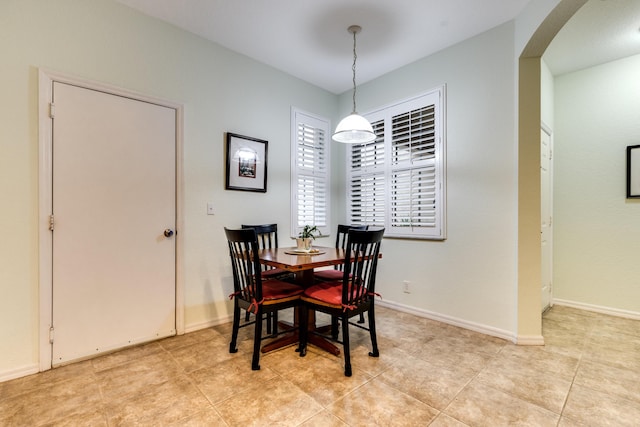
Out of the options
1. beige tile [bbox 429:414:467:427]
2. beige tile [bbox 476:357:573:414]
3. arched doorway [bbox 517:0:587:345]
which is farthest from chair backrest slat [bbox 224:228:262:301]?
arched doorway [bbox 517:0:587:345]

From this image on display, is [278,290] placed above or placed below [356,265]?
below

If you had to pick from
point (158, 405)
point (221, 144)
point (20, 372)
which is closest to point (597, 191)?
point (221, 144)

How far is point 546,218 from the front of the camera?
3414 mm

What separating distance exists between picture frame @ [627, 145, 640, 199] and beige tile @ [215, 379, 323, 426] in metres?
3.77

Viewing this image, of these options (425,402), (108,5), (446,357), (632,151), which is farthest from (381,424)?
(632,151)

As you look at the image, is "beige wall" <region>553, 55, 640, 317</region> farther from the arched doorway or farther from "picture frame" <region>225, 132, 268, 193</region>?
"picture frame" <region>225, 132, 268, 193</region>

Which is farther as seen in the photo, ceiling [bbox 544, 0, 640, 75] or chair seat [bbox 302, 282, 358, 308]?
ceiling [bbox 544, 0, 640, 75]

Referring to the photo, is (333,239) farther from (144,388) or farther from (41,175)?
(41,175)

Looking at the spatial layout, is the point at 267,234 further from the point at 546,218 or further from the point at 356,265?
the point at 546,218

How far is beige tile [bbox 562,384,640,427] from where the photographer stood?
1.56 meters

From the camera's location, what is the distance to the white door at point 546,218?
3.32 meters

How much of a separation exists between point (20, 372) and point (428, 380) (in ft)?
8.85

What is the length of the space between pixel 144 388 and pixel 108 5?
9.24 feet

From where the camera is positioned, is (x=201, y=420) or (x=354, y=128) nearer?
(x=201, y=420)
